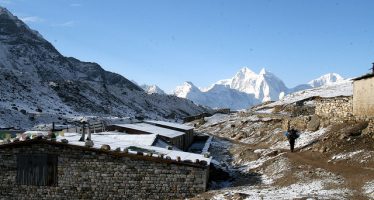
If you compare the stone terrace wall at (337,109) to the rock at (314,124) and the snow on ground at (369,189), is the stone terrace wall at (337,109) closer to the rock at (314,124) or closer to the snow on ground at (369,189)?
the rock at (314,124)

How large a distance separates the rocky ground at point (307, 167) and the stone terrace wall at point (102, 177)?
1996mm

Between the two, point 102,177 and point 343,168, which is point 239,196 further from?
point 102,177

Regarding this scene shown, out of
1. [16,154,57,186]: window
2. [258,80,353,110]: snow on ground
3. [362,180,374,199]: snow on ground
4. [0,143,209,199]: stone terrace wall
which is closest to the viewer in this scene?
[362,180,374,199]: snow on ground

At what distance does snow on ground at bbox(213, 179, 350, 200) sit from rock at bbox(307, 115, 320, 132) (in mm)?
14396

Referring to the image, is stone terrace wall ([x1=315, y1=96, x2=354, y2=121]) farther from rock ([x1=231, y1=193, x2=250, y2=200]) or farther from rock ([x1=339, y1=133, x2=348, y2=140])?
rock ([x1=231, y1=193, x2=250, y2=200])

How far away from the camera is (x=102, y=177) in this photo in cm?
2780

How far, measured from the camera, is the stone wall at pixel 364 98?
→ 3516cm

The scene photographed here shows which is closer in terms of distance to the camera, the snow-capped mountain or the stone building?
the stone building

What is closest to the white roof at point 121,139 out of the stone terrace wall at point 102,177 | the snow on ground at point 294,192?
the stone terrace wall at point 102,177

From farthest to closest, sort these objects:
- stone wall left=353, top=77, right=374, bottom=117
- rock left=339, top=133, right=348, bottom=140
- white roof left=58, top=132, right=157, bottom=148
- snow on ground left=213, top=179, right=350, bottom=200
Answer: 1. stone wall left=353, top=77, right=374, bottom=117
2. rock left=339, top=133, right=348, bottom=140
3. white roof left=58, top=132, right=157, bottom=148
4. snow on ground left=213, top=179, right=350, bottom=200

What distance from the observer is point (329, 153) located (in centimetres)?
3231

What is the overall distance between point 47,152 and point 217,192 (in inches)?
451

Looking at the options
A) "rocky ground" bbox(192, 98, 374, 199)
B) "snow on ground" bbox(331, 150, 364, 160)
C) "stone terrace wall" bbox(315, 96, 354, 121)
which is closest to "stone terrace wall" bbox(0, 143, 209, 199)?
"rocky ground" bbox(192, 98, 374, 199)

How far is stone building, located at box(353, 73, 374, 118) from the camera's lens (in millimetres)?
35159
